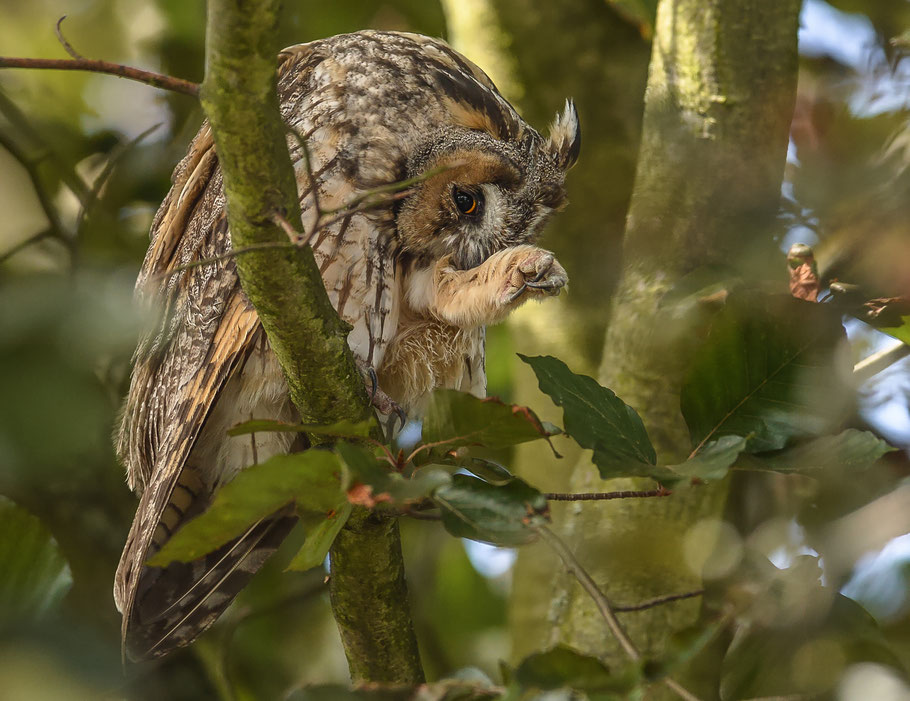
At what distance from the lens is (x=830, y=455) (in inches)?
46.1

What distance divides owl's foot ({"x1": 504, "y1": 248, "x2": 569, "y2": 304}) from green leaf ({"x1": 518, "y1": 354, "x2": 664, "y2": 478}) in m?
0.36

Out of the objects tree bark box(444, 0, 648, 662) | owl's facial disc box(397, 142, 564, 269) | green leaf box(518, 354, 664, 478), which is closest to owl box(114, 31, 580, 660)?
owl's facial disc box(397, 142, 564, 269)

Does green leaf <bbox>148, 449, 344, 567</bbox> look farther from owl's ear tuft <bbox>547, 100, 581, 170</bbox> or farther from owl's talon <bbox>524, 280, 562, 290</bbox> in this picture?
owl's ear tuft <bbox>547, 100, 581, 170</bbox>

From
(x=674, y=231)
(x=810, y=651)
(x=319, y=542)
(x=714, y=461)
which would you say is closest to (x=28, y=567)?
(x=319, y=542)

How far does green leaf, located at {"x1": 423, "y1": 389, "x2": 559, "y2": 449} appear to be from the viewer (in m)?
1.12

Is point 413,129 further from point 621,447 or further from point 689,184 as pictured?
point 621,447

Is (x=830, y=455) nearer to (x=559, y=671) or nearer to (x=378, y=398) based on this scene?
(x=559, y=671)

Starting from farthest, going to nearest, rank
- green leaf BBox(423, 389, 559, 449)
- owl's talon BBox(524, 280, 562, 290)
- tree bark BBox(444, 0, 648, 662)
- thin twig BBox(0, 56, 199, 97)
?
tree bark BBox(444, 0, 648, 662), owl's talon BBox(524, 280, 562, 290), green leaf BBox(423, 389, 559, 449), thin twig BBox(0, 56, 199, 97)

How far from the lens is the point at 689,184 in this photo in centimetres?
207

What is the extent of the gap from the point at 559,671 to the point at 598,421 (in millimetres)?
325

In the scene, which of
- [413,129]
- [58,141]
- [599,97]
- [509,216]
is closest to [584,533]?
[509,216]

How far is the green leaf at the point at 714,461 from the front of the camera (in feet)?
3.44

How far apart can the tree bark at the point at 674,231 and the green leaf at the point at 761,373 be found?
0.61 metres

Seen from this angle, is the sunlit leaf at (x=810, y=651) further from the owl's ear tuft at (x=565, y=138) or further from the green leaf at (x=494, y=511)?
the owl's ear tuft at (x=565, y=138)
